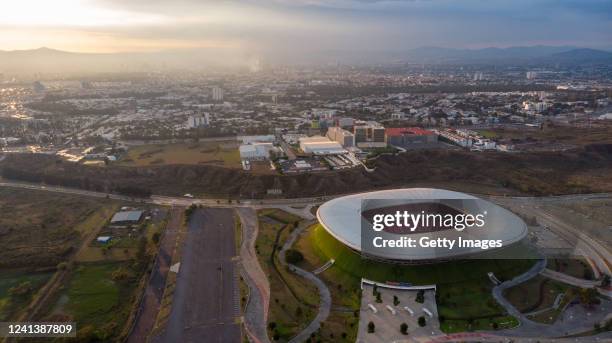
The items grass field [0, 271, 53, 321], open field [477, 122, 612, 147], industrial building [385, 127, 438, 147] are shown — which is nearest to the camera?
grass field [0, 271, 53, 321]

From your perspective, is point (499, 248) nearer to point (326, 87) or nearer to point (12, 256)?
point (12, 256)

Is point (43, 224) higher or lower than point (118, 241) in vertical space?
higher

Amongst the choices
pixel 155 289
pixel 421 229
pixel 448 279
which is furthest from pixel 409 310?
pixel 155 289

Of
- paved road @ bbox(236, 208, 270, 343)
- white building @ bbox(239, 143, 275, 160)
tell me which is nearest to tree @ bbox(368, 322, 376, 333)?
paved road @ bbox(236, 208, 270, 343)

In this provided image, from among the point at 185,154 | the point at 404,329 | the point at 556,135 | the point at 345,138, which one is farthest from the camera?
the point at 556,135

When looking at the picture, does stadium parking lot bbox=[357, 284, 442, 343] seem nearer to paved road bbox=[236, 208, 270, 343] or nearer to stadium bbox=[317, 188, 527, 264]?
stadium bbox=[317, 188, 527, 264]

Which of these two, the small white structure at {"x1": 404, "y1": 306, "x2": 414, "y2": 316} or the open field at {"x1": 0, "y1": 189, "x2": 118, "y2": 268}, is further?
the open field at {"x1": 0, "y1": 189, "x2": 118, "y2": 268}

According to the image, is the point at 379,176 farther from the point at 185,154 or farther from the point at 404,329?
the point at 404,329
